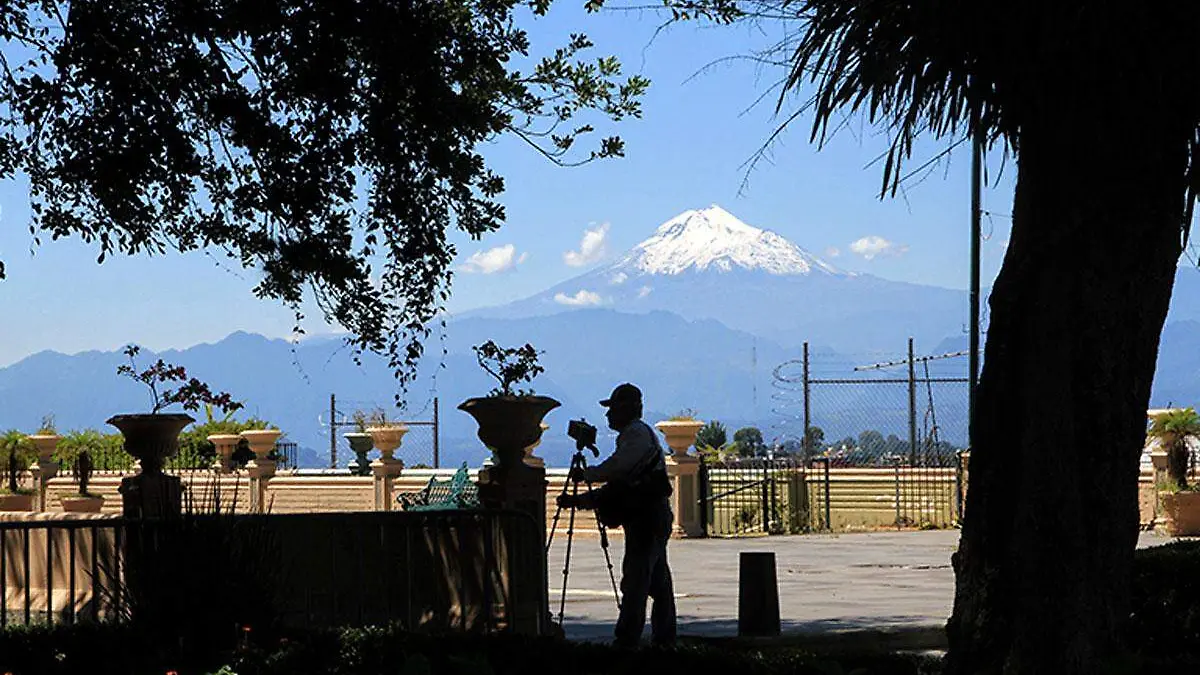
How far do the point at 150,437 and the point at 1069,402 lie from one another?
971cm

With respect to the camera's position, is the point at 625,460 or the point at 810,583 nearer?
the point at 625,460

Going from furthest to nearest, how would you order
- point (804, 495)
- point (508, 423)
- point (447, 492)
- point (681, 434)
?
point (804, 495), point (681, 434), point (447, 492), point (508, 423)

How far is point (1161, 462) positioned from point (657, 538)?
19.2 meters

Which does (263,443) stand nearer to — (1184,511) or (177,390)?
(177,390)

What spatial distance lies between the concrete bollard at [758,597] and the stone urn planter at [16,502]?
2030 centimetres

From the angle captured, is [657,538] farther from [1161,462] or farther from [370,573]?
[1161,462]

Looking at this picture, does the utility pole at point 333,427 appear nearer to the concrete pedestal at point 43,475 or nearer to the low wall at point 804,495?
the low wall at point 804,495

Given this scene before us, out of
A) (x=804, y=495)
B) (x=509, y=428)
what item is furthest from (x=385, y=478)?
(x=509, y=428)

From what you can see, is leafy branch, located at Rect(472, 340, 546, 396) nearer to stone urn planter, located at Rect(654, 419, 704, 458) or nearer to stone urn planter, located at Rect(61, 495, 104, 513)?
stone urn planter, located at Rect(654, 419, 704, 458)

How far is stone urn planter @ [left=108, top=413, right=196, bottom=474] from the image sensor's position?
1594 centimetres

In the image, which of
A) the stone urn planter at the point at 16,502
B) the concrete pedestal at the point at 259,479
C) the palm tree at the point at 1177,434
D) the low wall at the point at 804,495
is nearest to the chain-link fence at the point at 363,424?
the low wall at the point at 804,495

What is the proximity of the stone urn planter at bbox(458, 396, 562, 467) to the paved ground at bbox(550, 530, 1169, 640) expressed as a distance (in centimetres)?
207

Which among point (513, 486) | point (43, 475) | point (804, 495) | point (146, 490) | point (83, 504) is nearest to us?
point (513, 486)

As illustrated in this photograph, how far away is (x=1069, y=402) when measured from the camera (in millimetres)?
8336
